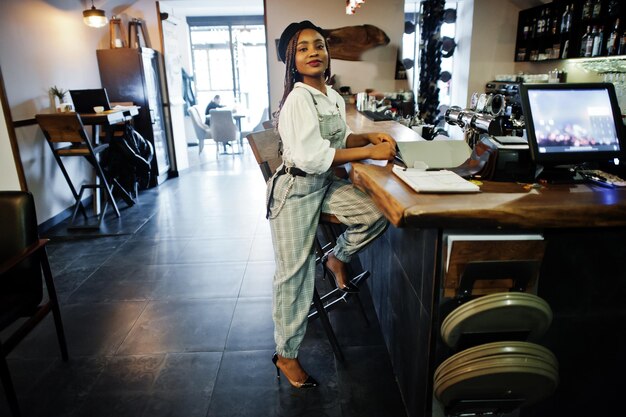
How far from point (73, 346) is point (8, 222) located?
798mm

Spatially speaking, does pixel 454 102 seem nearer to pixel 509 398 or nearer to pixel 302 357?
pixel 302 357

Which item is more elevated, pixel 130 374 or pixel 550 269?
pixel 550 269

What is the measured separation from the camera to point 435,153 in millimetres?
1624

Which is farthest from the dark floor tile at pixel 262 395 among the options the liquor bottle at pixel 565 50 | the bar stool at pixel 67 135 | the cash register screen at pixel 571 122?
the liquor bottle at pixel 565 50

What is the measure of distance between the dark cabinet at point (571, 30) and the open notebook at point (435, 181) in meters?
4.44

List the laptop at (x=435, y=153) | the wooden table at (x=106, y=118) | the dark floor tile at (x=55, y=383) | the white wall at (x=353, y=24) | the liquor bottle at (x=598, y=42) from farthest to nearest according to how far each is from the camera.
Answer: the white wall at (x=353, y=24) → the liquor bottle at (x=598, y=42) → the wooden table at (x=106, y=118) → the dark floor tile at (x=55, y=383) → the laptop at (x=435, y=153)

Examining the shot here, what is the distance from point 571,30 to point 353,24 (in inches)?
106

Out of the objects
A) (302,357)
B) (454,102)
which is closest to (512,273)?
(302,357)

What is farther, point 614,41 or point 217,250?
point 614,41

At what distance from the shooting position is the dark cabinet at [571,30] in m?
4.63

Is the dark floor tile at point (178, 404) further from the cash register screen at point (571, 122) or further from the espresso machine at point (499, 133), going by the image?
Result: the cash register screen at point (571, 122)

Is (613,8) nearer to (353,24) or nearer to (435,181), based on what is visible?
(353,24)

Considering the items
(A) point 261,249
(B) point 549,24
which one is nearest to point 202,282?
(A) point 261,249

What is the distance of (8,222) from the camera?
1867 mm
